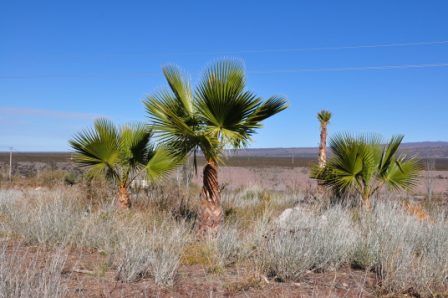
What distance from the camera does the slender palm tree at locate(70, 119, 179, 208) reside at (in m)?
11.6

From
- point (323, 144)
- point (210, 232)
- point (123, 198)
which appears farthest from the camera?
point (323, 144)

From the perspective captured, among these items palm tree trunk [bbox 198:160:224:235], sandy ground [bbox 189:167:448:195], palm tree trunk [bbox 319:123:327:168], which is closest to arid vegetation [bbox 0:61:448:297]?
palm tree trunk [bbox 198:160:224:235]


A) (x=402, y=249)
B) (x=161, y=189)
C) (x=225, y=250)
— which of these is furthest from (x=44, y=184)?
(x=402, y=249)

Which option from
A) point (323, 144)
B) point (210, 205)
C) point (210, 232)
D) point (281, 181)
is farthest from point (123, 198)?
point (281, 181)

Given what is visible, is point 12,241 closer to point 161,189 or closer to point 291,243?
point 291,243

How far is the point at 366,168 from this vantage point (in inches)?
483

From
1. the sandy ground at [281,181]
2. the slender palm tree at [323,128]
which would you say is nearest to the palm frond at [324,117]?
the slender palm tree at [323,128]

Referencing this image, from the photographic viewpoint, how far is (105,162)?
11680 millimetres

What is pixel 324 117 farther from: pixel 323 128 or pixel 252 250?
pixel 252 250

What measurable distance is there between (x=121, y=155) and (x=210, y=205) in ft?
12.2

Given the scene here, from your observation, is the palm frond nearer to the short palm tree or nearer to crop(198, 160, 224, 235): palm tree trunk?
the short palm tree

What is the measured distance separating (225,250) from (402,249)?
2433 mm

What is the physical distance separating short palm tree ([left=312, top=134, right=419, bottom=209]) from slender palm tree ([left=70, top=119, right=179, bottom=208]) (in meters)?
4.42

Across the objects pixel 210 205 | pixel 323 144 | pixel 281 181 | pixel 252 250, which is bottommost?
pixel 281 181
